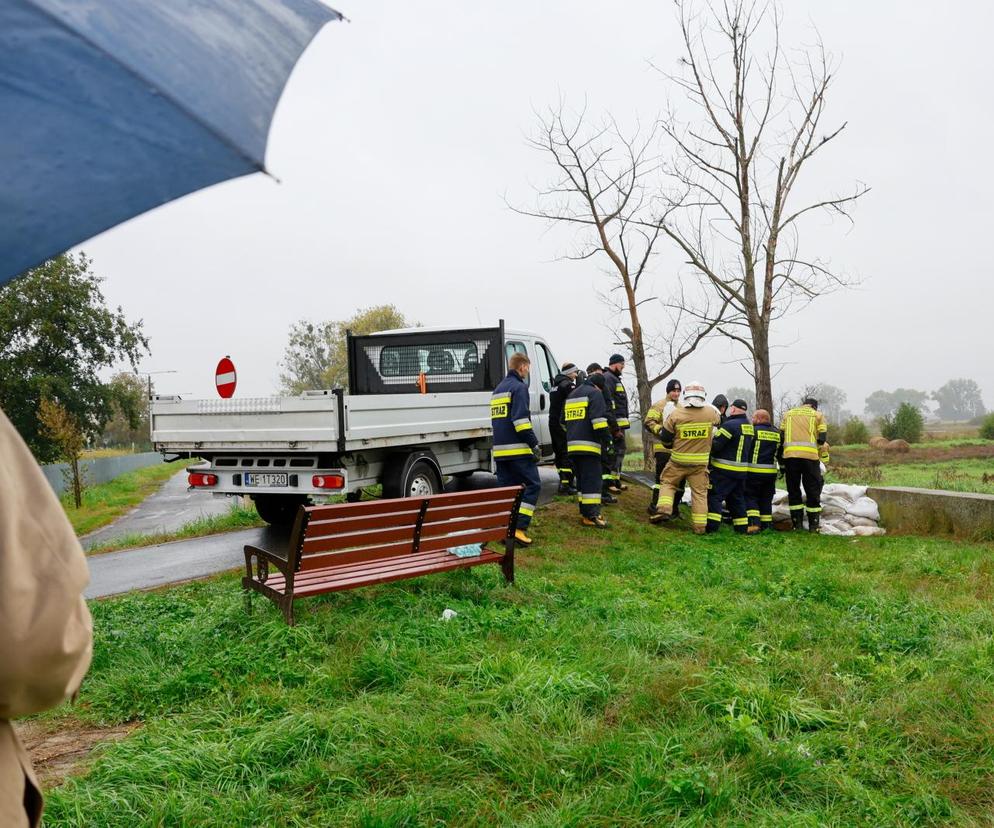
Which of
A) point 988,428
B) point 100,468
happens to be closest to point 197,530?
point 988,428

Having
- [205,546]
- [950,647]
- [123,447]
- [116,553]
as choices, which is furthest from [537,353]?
[123,447]

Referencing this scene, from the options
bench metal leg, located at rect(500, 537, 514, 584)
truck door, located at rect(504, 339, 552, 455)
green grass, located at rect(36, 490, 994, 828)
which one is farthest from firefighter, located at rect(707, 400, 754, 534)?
bench metal leg, located at rect(500, 537, 514, 584)

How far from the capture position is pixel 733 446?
10.5m

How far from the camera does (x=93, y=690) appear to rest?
13.6ft

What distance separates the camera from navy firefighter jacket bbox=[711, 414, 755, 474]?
10.4m

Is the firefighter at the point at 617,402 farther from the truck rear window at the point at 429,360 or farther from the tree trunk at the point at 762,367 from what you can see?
the tree trunk at the point at 762,367

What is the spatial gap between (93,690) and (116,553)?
6191 mm

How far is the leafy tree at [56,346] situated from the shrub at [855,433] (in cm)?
3100

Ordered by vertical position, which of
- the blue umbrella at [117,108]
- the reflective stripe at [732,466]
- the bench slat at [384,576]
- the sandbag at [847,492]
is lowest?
the sandbag at [847,492]

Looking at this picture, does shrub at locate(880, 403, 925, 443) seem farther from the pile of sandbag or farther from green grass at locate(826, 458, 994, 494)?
the pile of sandbag

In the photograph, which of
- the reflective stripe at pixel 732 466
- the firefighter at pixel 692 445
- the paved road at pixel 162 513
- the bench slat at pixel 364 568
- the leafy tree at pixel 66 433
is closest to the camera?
the bench slat at pixel 364 568

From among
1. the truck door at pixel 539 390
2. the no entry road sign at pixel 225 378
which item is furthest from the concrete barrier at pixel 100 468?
the truck door at pixel 539 390

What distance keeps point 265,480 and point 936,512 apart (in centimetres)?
810

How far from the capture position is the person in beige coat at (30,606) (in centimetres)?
112
